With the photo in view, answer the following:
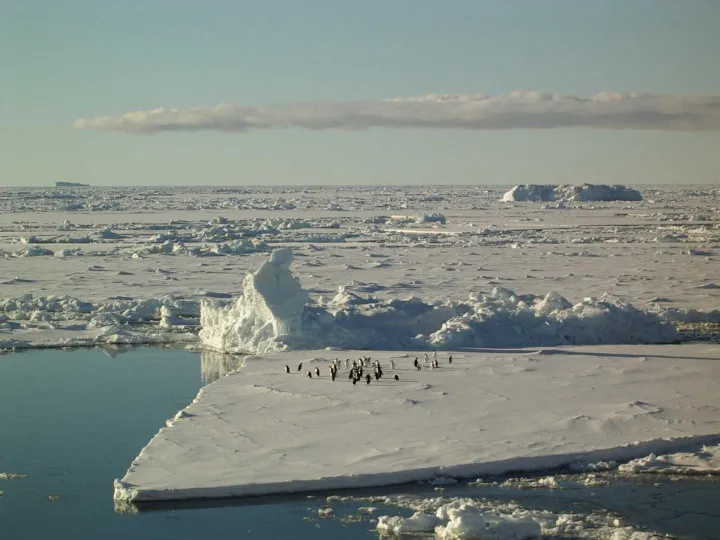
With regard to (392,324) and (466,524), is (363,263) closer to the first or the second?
(392,324)

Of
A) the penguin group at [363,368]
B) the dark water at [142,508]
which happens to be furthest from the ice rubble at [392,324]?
the dark water at [142,508]

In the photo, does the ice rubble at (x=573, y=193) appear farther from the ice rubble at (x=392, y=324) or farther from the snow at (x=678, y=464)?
the snow at (x=678, y=464)

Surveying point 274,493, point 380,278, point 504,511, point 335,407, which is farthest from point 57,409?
point 380,278

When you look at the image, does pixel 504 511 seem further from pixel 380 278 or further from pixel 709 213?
pixel 709 213

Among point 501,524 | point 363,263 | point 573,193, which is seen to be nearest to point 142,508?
point 501,524

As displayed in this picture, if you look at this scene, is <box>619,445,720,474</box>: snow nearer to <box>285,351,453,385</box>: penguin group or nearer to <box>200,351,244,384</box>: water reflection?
<box>285,351,453,385</box>: penguin group

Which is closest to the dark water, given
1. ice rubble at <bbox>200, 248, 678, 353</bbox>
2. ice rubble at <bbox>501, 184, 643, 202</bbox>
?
ice rubble at <bbox>200, 248, 678, 353</bbox>
